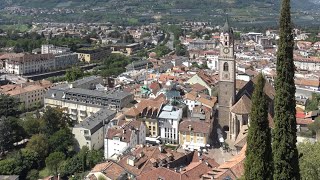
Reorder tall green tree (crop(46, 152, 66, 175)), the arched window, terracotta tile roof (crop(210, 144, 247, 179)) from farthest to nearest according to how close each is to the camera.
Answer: the arched window → tall green tree (crop(46, 152, 66, 175)) → terracotta tile roof (crop(210, 144, 247, 179))

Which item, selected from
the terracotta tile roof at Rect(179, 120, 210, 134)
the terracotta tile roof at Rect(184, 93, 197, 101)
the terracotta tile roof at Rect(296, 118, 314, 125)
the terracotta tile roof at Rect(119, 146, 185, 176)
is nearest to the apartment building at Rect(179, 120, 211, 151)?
the terracotta tile roof at Rect(179, 120, 210, 134)

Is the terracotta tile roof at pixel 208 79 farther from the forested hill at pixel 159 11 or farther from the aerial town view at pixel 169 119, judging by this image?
the forested hill at pixel 159 11

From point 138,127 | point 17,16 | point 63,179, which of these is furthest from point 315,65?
point 17,16

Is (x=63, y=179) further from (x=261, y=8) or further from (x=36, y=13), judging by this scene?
(x=261, y=8)

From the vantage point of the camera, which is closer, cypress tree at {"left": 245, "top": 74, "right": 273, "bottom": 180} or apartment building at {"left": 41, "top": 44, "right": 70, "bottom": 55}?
cypress tree at {"left": 245, "top": 74, "right": 273, "bottom": 180}

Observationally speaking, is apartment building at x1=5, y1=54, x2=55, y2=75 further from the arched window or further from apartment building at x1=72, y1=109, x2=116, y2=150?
the arched window
